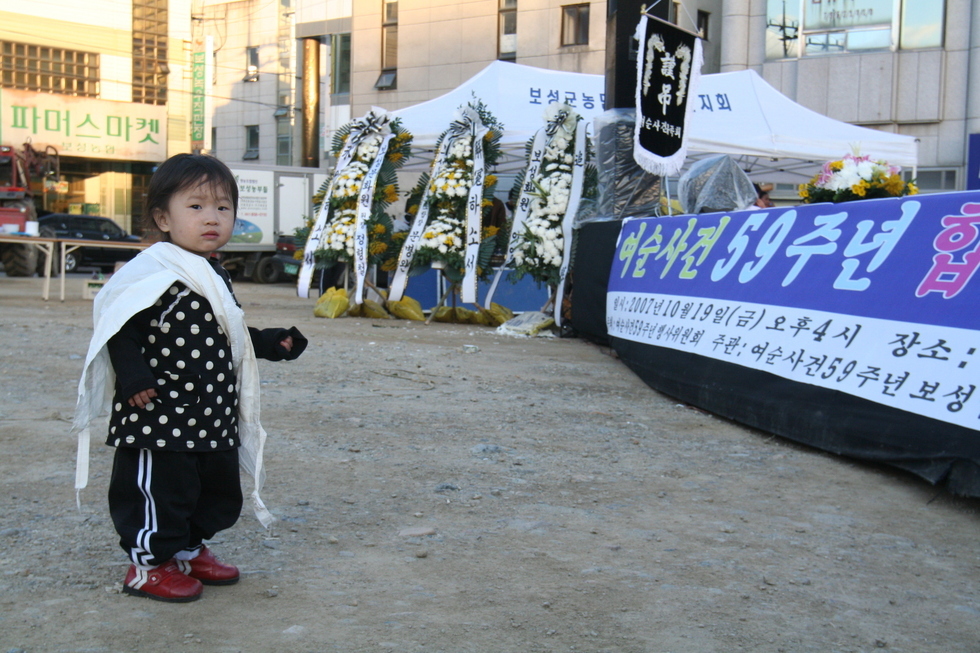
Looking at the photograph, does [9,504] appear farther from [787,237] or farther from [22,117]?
[22,117]

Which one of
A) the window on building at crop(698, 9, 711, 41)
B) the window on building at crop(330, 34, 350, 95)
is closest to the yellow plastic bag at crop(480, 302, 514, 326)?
the window on building at crop(698, 9, 711, 41)

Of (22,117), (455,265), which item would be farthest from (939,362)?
(22,117)

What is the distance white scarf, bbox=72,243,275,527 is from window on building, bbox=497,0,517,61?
2284cm

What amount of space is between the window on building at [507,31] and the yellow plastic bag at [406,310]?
45.3ft

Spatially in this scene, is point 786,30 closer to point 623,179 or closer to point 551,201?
point 551,201

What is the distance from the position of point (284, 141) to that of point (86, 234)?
1438cm

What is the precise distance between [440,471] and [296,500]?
76 centimetres

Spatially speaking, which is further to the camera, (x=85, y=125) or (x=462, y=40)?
(x=85, y=125)

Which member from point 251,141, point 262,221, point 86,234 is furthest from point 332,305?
point 251,141

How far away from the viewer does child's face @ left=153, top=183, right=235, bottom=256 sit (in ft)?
9.25

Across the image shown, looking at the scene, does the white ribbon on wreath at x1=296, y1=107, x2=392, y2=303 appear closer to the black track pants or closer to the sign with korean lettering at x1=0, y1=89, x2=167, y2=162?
the black track pants

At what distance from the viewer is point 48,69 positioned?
3450cm

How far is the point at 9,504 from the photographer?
364cm

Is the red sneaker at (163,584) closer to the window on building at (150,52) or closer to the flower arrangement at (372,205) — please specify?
the flower arrangement at (372,205)
